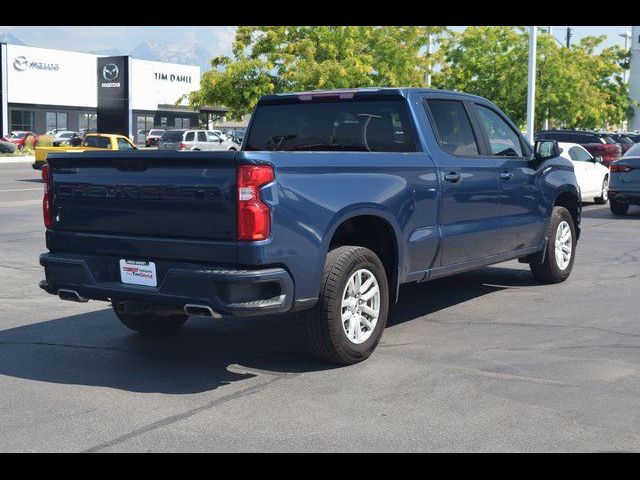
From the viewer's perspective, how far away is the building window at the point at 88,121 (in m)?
76.6

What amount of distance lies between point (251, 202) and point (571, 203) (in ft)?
18.2

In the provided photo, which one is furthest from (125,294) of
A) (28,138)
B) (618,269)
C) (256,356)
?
(28,138)

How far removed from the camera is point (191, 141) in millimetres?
42875

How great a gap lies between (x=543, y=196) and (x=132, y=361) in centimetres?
467

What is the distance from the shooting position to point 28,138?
57.3 meters

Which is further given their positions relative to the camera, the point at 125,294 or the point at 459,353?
Answer: the point at 459,353

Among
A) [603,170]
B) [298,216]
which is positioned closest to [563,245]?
[298,216]

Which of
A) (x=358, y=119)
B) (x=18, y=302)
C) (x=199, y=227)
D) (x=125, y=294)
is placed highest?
(x=358, y=119)

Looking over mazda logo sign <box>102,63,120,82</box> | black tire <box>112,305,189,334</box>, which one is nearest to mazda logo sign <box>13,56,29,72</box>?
mazda logo sign <box>102,63,120,82</box>

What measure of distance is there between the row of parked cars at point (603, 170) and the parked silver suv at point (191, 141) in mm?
18849

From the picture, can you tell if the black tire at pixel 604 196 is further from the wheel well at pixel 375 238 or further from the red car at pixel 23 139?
the red car at pixel 23 139

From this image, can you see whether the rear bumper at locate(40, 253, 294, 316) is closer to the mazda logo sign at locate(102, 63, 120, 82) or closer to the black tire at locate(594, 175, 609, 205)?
the black tire at locate(594, 175, 609, 205)
